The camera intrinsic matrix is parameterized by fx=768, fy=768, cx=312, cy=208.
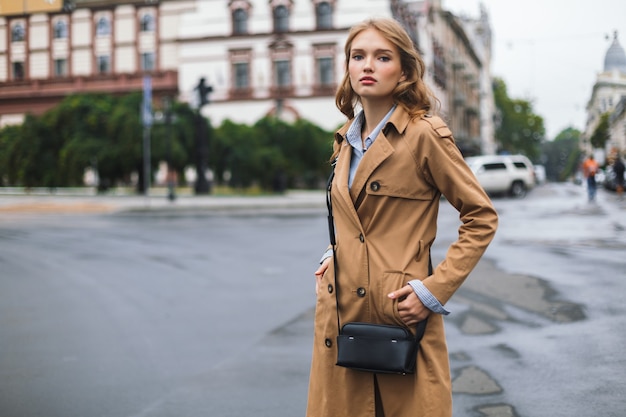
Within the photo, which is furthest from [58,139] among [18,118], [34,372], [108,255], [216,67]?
[34,372]

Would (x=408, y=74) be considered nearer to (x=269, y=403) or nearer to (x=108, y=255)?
(x=269, y=403)

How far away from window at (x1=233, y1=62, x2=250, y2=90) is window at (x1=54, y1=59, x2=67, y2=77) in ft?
43.4

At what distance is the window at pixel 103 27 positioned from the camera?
59.0m

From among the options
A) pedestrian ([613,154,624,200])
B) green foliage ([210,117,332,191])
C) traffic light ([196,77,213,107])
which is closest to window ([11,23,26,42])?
traffic light ([196,77,213,107])

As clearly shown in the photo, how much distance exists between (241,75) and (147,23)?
9.09 metres

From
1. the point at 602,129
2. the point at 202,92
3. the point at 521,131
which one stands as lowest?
the point at 602,129

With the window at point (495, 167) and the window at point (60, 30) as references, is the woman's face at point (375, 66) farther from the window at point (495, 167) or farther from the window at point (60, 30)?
the window at point (60, 30)

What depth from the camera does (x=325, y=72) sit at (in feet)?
181

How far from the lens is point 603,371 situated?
202 inches

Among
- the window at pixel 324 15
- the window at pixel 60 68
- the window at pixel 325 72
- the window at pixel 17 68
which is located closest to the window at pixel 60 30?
the window at pixel 60 68

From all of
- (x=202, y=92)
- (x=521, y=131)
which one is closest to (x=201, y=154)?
(x=202, y=92)

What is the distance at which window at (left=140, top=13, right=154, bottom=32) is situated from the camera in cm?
5941

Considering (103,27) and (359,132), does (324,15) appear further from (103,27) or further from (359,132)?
(359,132)

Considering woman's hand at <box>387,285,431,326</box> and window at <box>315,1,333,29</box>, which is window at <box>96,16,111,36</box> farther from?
woman's hand at <box>387,285,431,326</box>
